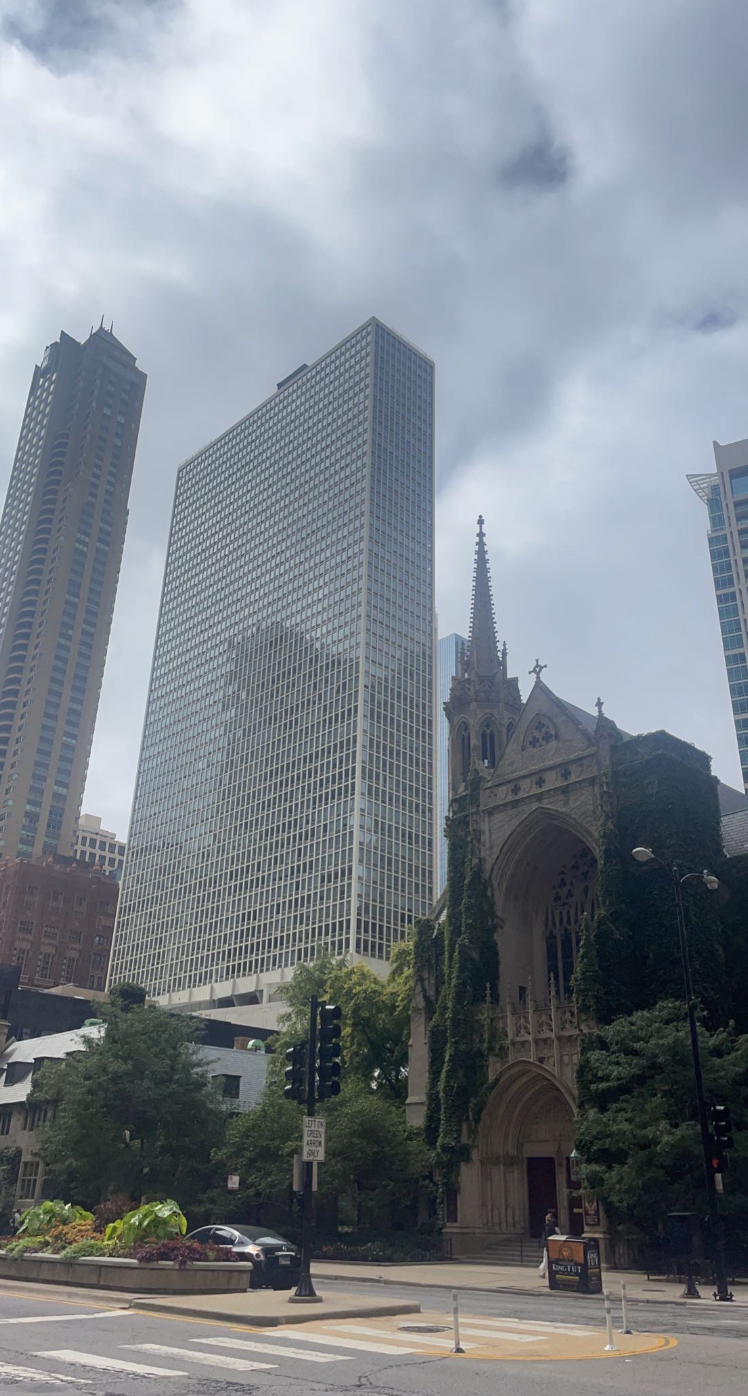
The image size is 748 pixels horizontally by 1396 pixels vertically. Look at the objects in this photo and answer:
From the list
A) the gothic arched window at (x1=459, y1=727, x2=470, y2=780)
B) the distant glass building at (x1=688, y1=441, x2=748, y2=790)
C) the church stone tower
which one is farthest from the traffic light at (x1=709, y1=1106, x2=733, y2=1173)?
the distant glass building at (x1=688, y1=441, x2=748, y2=790)

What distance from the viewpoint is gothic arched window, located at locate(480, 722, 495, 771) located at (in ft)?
174

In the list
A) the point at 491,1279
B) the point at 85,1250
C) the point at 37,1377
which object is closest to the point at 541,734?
the point at 491,1279

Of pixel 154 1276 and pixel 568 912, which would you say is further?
pixel 568 912

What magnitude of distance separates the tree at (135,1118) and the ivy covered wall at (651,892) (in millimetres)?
15536

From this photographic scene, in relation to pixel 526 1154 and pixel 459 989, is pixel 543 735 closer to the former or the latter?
pixel 459 989

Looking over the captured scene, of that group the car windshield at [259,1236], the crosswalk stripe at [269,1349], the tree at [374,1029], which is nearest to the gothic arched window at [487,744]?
the tree at [374,1029]

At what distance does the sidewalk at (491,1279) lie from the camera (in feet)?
81.9

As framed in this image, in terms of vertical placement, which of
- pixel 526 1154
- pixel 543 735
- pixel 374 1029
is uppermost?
pixel 543 735

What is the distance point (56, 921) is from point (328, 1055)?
5186 inches

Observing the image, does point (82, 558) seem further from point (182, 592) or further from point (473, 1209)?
point (473, 1209)

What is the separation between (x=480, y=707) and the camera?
178 feet

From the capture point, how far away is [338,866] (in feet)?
385

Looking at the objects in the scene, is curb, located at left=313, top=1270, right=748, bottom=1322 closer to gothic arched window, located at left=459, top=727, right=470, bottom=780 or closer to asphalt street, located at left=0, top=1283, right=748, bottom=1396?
asphalt street, located at left=0, top=1283, right=748, bottom=1396

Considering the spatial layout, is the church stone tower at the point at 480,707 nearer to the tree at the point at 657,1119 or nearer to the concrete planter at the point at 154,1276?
the tree at the point at 657,1119
